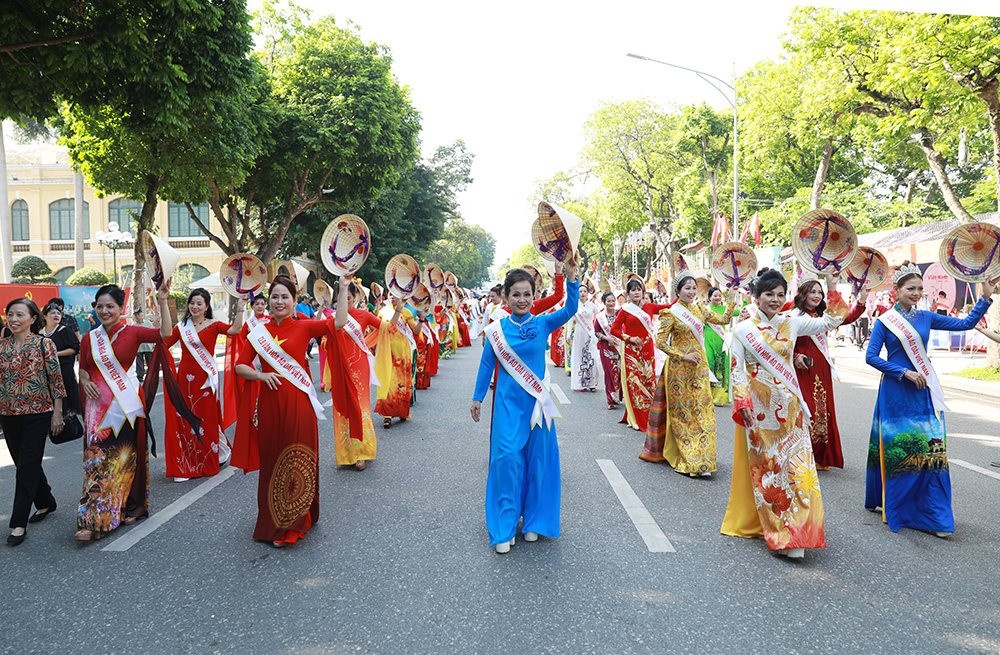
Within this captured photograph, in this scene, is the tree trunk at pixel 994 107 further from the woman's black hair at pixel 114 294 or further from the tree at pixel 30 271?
the tree at pixel 30 271

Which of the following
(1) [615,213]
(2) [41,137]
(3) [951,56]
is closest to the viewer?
(3) [951,56]

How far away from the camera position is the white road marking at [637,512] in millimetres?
4223

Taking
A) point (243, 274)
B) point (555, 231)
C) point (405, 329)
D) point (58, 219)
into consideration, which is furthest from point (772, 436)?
point (58, 219)

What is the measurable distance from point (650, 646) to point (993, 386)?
11.6 meters

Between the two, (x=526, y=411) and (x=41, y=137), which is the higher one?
(x=41, y=137)

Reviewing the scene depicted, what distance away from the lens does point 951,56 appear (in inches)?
408

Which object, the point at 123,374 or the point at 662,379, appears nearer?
the point at 123,374

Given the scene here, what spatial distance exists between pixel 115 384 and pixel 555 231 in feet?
9.91

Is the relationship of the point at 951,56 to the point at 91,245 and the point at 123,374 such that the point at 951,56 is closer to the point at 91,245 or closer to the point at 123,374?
the point at 123,374

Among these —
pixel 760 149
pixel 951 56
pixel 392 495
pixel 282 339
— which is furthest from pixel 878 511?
pixel 760 149

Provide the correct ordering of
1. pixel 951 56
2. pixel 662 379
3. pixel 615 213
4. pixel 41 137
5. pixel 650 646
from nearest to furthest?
pixel 650 646
pixel 662 379
pixel 951 56
pixel 41 137
pixel 615 213

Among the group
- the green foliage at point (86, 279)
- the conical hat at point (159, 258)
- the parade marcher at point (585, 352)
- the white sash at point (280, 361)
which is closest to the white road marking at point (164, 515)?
the white sash at point (280, 361)

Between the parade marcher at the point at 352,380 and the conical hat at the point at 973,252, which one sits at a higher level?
the conical hat at the point at 973,252

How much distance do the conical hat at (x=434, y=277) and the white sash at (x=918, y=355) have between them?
27.6ft
